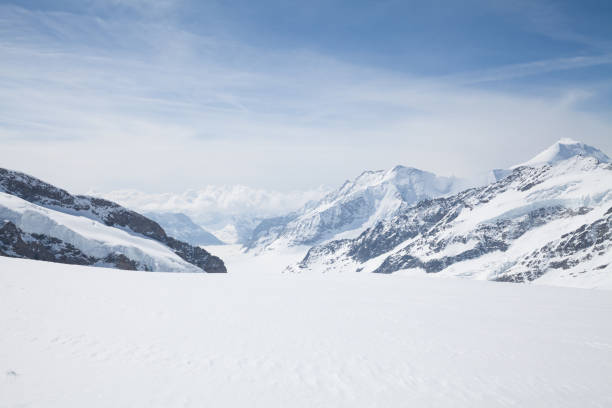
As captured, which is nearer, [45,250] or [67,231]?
[45,250]

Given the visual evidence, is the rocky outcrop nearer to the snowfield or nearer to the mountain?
the mountain

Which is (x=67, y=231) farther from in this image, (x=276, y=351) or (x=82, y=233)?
(x=276, y=351)

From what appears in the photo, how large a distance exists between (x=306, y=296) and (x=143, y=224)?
72708 mm

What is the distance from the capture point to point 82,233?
192ft

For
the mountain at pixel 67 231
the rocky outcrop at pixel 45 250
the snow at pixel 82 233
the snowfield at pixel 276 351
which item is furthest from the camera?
the snow at pixel 82 233

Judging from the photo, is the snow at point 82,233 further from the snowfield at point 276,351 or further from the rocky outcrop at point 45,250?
the snowfield at point 276,351

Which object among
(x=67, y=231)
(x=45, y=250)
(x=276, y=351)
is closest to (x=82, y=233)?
(x=67, y=231)

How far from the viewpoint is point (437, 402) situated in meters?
9.71

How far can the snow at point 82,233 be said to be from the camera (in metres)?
53.5

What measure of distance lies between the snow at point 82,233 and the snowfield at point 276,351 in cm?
3702

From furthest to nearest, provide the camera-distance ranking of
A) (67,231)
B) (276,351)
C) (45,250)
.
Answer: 1. (67,231)
2. (45,250)
3. (276,351)

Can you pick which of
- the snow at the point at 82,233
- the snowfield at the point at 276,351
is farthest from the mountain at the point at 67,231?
the snowfield at the point at 276,351

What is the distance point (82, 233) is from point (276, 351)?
201ft

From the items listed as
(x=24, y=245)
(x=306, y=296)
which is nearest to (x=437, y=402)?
(x=306, y=296)
